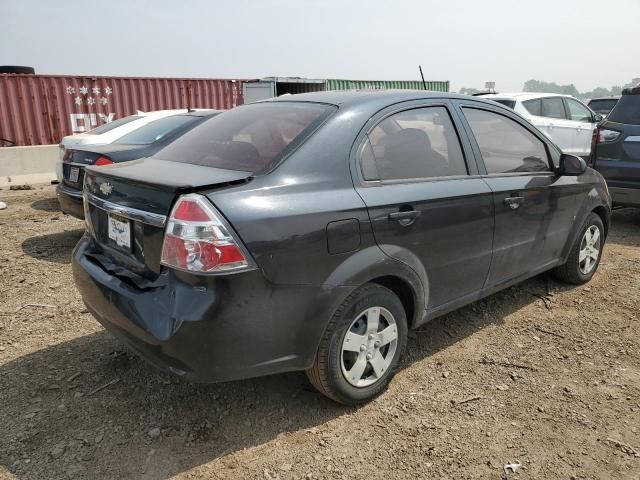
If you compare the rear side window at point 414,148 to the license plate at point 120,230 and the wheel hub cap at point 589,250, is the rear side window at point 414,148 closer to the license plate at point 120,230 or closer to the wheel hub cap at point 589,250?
the license plate at point 120,230

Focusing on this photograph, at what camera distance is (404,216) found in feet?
8.82

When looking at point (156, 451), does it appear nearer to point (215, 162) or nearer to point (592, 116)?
point (215, 162)

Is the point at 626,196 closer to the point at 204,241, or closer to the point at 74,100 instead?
the point at 204,241

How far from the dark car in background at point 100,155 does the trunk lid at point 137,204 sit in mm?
2590

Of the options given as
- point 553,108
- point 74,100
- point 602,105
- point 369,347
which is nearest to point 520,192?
point 369,347

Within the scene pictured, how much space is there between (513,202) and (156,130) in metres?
4.36

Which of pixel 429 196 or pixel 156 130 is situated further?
pixel 156 130

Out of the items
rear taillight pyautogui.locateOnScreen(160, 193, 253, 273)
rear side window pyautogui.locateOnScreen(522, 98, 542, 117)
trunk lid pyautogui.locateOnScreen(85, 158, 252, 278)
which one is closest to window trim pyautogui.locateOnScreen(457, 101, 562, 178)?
trunk lid pyautogui.locateOnScreen(85, 158, 252, 278)

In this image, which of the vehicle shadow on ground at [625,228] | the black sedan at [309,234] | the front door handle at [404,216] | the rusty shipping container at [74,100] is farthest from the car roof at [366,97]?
the rusty shipping container at [74,100]

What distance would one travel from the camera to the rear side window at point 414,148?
2705mm

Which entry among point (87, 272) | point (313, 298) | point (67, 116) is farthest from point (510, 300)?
point (67, 116)

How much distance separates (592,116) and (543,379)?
930 centimetres

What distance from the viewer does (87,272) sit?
8.91ft

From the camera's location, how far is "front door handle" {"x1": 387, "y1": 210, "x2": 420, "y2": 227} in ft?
8.64
